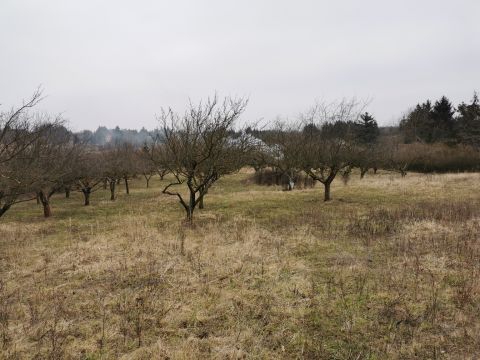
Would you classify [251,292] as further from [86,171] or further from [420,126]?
[420,126]

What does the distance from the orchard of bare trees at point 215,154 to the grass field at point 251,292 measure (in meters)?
3.30

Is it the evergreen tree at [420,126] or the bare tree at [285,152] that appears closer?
the bare tree at [285,152]

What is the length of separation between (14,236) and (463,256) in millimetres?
14419

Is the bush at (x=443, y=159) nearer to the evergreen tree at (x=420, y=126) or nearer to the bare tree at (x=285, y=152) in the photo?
the evergreen tree at (x=420, y=126)

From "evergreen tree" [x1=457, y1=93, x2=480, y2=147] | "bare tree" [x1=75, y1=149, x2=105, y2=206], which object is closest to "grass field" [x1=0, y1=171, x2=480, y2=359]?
"bare tree" [x1=75, y1=149, x2=105, y2=206]

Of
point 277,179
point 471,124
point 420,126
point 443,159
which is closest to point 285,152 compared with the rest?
point 277,179

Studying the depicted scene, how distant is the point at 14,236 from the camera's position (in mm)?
12664

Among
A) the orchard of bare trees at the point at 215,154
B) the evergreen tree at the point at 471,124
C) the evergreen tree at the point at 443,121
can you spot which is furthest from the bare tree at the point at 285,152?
the evergreen tree at the point at 443,121

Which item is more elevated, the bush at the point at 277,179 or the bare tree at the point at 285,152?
the bare tree at the point at 285,152

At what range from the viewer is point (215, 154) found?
46.6ft

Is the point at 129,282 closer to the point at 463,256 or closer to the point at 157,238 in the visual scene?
the point at 157,238

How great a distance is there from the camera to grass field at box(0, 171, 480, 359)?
467cm

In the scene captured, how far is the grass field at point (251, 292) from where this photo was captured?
467cm

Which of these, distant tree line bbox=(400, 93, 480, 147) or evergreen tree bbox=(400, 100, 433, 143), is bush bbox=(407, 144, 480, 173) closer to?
distant tree line bbox=(400, 93, 480, 147)
